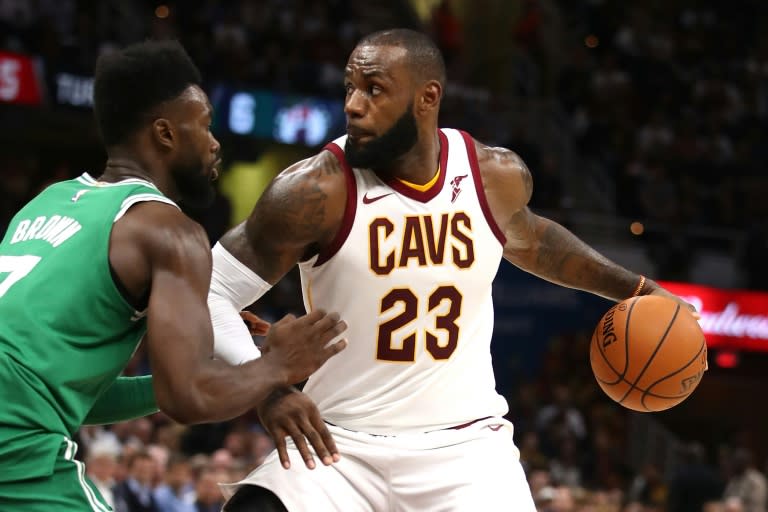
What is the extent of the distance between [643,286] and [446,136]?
3.31ft

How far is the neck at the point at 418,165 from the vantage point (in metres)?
4.11

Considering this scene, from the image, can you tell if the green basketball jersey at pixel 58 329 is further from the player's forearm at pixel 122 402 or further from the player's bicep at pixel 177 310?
the player's forearm at pixel 122 402

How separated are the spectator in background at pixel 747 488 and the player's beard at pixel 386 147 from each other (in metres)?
9.55

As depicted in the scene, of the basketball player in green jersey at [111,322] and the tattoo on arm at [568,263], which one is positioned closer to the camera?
the basketball player in green jersey at [111,322]

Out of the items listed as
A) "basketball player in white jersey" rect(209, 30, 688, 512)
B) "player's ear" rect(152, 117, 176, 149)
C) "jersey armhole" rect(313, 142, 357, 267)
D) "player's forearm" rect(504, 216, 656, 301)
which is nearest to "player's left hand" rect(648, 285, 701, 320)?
"player's forearm" rect(504, 216, 656, 301)

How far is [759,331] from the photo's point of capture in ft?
47.3

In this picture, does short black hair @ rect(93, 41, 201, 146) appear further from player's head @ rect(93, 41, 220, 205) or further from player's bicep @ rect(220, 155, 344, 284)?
player's bicep @ rect(220, 155, 344, 284)

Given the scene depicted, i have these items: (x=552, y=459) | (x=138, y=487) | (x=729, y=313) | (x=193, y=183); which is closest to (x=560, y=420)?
(x=552, y=459)

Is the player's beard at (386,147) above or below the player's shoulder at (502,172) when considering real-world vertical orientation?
above

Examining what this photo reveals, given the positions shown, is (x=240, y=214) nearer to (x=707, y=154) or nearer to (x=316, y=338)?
(x=707, y=154)

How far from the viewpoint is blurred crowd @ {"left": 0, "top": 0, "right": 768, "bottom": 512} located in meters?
10.1

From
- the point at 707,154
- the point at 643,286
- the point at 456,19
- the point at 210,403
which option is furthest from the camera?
the point at 456,19

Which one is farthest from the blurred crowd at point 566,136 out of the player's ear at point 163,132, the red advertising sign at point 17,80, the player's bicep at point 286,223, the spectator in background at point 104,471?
the player's ear at point 163,132

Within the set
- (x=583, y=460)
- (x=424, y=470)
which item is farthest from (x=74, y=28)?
(x=424, y=470)
